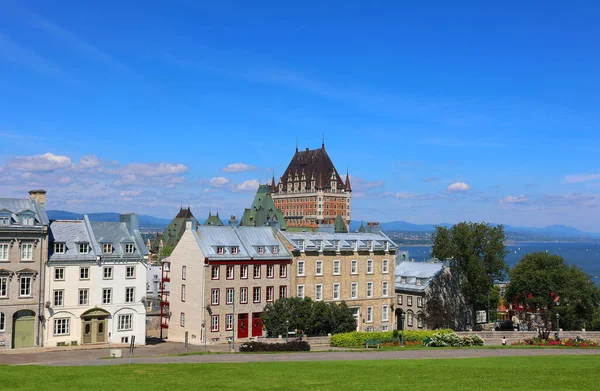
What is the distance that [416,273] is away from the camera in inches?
3435

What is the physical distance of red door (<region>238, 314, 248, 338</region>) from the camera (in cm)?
7091

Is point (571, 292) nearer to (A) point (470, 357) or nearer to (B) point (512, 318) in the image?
(B) point (512, 318)

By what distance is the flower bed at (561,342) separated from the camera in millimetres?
62656

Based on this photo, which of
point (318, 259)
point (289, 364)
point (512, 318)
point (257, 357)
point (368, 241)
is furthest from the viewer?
point (512, 318)

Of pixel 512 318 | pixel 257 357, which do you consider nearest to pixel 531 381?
pixel 257 357

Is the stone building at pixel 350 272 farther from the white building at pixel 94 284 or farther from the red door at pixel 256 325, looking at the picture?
the white building at pixel 94 284

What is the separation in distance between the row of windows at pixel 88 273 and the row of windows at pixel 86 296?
1186mm

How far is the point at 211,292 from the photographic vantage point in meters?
69.0

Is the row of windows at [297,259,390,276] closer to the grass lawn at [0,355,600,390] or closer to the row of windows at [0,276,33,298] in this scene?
the row of windows at [0,276,33,298]

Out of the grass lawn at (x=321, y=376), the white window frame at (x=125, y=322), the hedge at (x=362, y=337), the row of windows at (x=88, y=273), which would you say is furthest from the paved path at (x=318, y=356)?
the white window frame at (x=125, y=322)

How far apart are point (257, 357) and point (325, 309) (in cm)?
2131

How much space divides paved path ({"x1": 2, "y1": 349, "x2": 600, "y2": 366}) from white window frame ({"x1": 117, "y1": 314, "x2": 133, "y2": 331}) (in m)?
9.91

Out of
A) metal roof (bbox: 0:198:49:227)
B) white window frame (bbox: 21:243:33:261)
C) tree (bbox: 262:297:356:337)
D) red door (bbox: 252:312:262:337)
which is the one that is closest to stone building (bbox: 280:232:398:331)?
red door (bbox: 252:312:262:337)

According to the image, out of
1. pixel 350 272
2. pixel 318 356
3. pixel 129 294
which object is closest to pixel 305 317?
pixel 350 272
